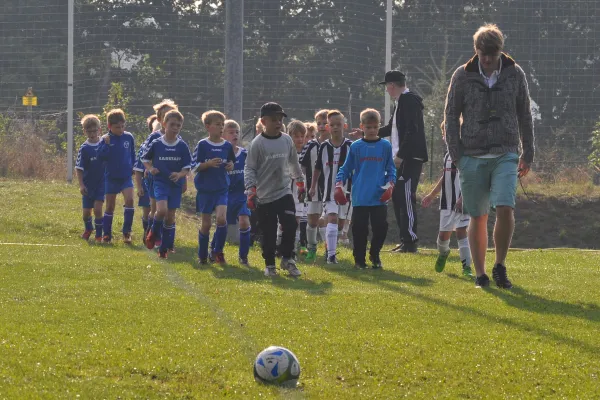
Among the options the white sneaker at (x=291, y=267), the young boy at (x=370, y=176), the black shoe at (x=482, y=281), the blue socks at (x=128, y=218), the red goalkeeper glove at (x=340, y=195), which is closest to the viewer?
the black shoe at (x=482, y=281)

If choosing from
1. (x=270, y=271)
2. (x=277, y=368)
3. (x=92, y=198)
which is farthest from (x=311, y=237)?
(x=277, y=368)

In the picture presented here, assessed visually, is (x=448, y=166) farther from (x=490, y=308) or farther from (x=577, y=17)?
(x=577, y=17)

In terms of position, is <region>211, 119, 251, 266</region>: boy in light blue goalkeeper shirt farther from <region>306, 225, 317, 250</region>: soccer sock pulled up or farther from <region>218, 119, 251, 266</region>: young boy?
<region>306, 225, 317, 250</region>: soccer sock pulled up

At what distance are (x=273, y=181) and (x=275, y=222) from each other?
1.37ft

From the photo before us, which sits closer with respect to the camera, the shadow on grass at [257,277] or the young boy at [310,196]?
the shadow on grass at [257,277]

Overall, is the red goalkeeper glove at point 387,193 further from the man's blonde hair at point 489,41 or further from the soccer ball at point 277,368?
the soccer ball at point 277,368

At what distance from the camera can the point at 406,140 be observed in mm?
13398

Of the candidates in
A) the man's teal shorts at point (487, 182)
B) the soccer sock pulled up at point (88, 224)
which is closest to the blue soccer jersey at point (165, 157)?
the soccer sock pulled up at point (88, 224)

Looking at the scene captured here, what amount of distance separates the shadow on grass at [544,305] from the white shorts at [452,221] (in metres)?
1.96

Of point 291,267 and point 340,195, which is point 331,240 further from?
point 291,267

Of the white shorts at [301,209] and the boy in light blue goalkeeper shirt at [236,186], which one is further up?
the boy in light blue goalkeeper shirt at [236,186]

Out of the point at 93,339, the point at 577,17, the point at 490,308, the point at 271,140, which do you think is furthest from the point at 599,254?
the point at 577,17

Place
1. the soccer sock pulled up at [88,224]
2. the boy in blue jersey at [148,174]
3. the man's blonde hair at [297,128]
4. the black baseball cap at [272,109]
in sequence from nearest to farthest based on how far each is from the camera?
the black baseball cap at [272,109], the boy in blue jersey at [148,174], the man's blonde hair at [297,128], the soccer sock pulled up at [88,224]

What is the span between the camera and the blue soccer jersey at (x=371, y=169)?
1138cm
